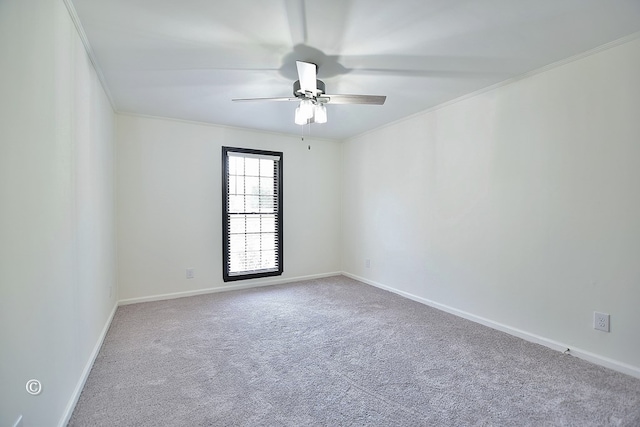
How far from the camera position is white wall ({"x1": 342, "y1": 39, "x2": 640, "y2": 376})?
2141 millimetres

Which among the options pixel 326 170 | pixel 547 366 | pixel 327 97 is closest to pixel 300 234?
pixel 326 170

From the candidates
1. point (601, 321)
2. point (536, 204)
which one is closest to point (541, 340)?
point (601, 321)

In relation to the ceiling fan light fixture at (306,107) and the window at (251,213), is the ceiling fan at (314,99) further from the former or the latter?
the window at (251,213)

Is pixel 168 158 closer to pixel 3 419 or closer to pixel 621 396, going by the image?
pixel 3 419

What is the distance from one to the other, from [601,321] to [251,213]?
3.92 metres

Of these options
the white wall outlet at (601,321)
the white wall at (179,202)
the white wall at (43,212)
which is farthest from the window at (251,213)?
the white wall outlet at (601,321)

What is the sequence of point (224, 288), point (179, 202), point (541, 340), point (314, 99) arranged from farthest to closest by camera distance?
1. point (224, 288)
2. point (179, 202)
3. point (541, 340)
4. point (314, 99)

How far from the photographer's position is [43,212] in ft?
4.64

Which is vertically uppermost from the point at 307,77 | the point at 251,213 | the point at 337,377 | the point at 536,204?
the point at 307,77

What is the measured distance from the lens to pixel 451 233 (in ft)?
11.0

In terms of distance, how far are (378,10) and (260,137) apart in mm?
2994

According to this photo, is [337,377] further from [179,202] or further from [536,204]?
[179,202]

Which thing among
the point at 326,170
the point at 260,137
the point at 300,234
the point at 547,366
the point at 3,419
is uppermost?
the point at 260,137

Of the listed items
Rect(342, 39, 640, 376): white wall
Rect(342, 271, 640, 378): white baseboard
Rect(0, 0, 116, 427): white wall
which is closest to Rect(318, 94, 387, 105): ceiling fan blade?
Rect(342, 39, 640, 376): white wall
